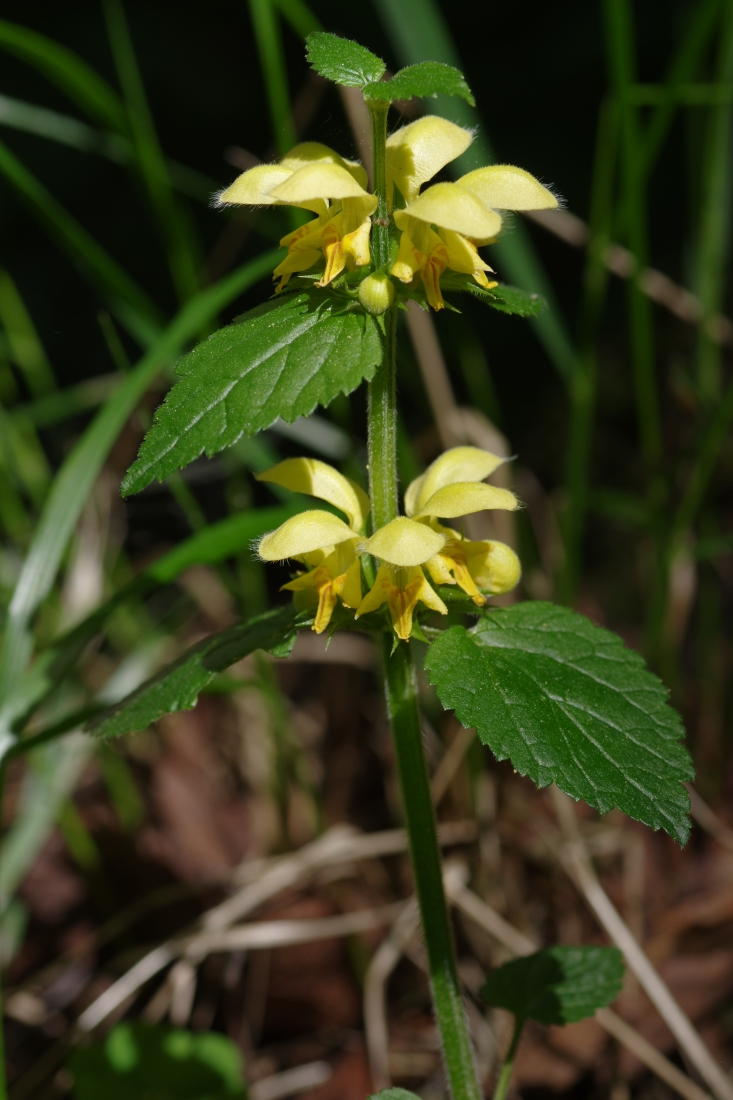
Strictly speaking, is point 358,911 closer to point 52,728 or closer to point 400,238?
point 52,728

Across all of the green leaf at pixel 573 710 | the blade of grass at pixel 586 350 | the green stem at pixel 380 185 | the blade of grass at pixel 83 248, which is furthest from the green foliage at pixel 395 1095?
the blade of grass at pixel 83 248

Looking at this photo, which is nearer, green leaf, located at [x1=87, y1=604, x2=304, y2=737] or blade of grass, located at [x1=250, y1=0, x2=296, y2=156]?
green leaf, located at [x1=87, y1=604, x2=304, y2=737]

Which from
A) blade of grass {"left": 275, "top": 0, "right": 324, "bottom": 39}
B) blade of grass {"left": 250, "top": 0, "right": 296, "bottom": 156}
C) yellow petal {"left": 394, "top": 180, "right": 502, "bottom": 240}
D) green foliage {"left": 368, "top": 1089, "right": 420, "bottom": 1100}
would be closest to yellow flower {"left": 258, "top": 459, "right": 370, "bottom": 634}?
yellow petal {"left": 394, "top": 180, "right": 502, "bottom": 240}

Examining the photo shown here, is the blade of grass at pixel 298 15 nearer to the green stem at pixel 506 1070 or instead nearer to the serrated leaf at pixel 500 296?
the serrated leaf at pixel 500 296

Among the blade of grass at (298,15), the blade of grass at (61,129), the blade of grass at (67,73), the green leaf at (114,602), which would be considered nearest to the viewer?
the green leaf at (114,602)

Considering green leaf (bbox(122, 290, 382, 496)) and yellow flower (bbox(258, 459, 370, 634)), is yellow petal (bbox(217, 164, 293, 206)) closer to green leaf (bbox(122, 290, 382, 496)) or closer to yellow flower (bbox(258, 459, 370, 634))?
green leaf (bbox(122, 290, 382, 496))

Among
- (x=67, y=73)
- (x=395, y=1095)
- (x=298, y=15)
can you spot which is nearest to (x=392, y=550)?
(x=395, y=1095)
